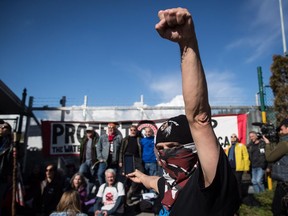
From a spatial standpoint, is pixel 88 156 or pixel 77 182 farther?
pixel 88 156

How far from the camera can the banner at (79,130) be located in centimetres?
811

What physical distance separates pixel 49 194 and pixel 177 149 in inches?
197

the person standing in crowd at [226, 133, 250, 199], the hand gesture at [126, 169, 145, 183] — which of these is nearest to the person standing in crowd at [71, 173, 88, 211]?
the hand gesture at [126, 169, 145, 183]

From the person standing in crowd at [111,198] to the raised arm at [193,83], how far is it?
4.41 meters

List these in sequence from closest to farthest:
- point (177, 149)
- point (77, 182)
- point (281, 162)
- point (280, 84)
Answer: point (177, 149)
point (281, 162)
point (77, 182)
point (280, 84)

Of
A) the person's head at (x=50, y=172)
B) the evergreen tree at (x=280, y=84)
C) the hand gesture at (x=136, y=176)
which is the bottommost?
the person's head at (x=50, y=172)

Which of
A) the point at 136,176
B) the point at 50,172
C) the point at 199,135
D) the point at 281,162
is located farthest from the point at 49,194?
the point at 199,135

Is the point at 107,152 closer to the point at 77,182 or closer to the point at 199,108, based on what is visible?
the point at 77,182

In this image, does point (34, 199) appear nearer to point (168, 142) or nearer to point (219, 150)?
point (168, 142)

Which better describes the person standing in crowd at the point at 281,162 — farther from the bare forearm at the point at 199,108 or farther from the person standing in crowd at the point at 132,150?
the person standing in crowd at the point at 132,150

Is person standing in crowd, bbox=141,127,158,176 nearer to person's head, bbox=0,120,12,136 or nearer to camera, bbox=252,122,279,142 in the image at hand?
camera, bbox=252,122,279,142

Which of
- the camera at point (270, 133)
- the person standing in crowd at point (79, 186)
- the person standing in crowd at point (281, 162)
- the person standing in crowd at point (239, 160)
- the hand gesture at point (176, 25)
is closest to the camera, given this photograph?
the hand gesture at point (176, 25)

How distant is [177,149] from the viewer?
4.75 ft

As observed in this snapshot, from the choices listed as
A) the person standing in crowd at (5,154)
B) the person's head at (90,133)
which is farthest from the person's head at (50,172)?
the person's head at (90,133)
